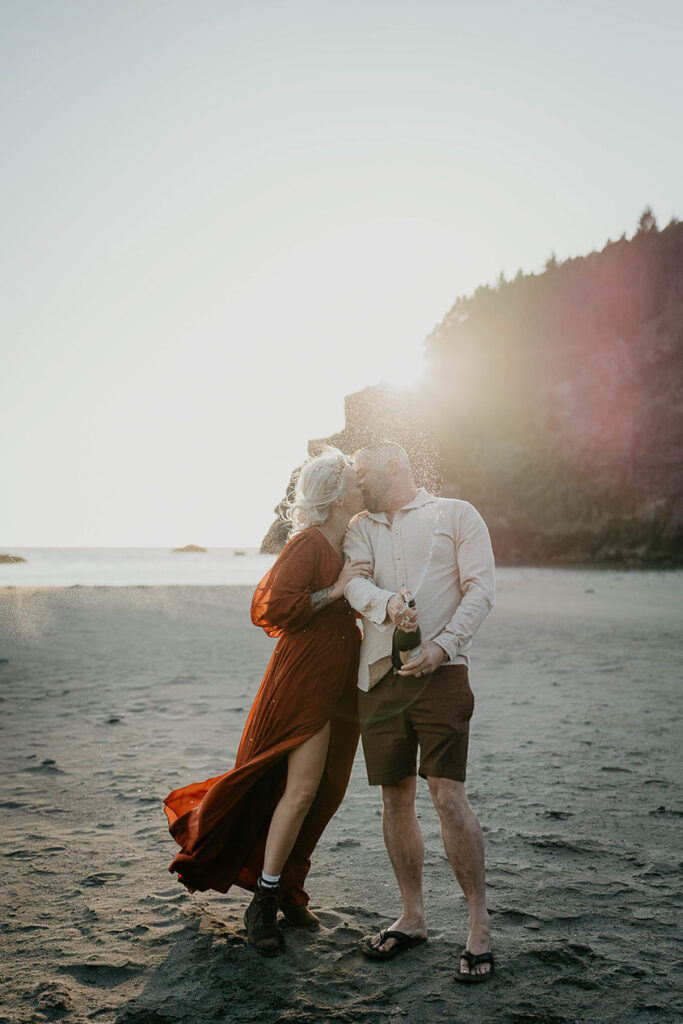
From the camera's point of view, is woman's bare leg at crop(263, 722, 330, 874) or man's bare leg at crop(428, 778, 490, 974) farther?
woman's bare leg at crop(263, 722, 330, 874)

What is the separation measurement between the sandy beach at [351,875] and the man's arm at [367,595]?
1.36 meters

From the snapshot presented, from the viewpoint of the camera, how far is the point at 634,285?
59.2m

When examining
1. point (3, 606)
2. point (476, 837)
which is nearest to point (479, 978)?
point (476, 837)

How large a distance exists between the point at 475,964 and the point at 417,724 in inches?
35.3

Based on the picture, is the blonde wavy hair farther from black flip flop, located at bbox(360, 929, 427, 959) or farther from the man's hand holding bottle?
black flip flop, located at bbox(360, 929, 427, 959)

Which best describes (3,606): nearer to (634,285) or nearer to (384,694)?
(384,694)

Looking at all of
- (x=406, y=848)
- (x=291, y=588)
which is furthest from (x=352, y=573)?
(x=406, y=848)

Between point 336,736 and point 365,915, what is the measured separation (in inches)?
32.4

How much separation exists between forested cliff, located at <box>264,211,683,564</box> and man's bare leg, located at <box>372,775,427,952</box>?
44865 mm

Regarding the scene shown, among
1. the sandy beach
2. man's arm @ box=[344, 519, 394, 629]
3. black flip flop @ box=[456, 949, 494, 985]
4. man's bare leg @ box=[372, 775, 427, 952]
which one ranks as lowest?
the sandy beach

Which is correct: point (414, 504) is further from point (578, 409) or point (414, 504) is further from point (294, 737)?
point (578, 409)

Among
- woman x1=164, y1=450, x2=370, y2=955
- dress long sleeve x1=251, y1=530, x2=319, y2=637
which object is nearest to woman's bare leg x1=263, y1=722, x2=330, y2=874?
woman x1=164, y1=450, x2=370, y2=955

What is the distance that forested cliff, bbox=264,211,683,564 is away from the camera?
171 feet

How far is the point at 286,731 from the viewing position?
330 centimetres
